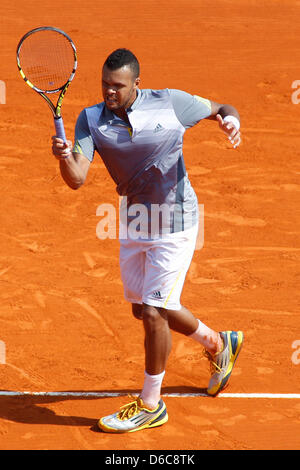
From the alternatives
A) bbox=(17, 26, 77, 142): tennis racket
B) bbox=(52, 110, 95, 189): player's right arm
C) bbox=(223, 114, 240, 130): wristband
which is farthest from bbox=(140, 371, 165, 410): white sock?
bbox=(17, 26, 77, 142): tennis racket

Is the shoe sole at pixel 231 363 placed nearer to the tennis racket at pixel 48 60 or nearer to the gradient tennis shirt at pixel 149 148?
the gradient tennis shirt at pixel 149 148

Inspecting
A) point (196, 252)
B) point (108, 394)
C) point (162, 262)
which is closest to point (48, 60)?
point (162, 262)

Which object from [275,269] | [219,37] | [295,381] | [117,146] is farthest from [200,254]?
[219,37]

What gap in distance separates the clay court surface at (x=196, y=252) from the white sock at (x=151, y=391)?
0.70ft

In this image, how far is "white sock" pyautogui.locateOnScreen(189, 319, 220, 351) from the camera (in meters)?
6.31

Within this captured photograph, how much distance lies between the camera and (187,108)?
582 cm

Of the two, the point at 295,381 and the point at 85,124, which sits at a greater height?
the point at 85,124

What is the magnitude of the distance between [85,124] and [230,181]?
469 centimetres

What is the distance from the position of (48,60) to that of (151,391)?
2485 mm

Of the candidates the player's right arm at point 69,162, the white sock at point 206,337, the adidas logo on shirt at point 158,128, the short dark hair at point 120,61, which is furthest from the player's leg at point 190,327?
the short dark hair at point 120,61

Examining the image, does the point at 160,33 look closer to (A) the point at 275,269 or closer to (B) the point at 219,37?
(B) the point at 219,37

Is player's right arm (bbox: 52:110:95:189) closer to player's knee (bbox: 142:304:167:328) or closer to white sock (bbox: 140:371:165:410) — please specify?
player's knee (bbox: 142:304:167:328)

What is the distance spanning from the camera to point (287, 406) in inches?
246

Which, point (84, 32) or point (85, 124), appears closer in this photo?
point (85, 124)
